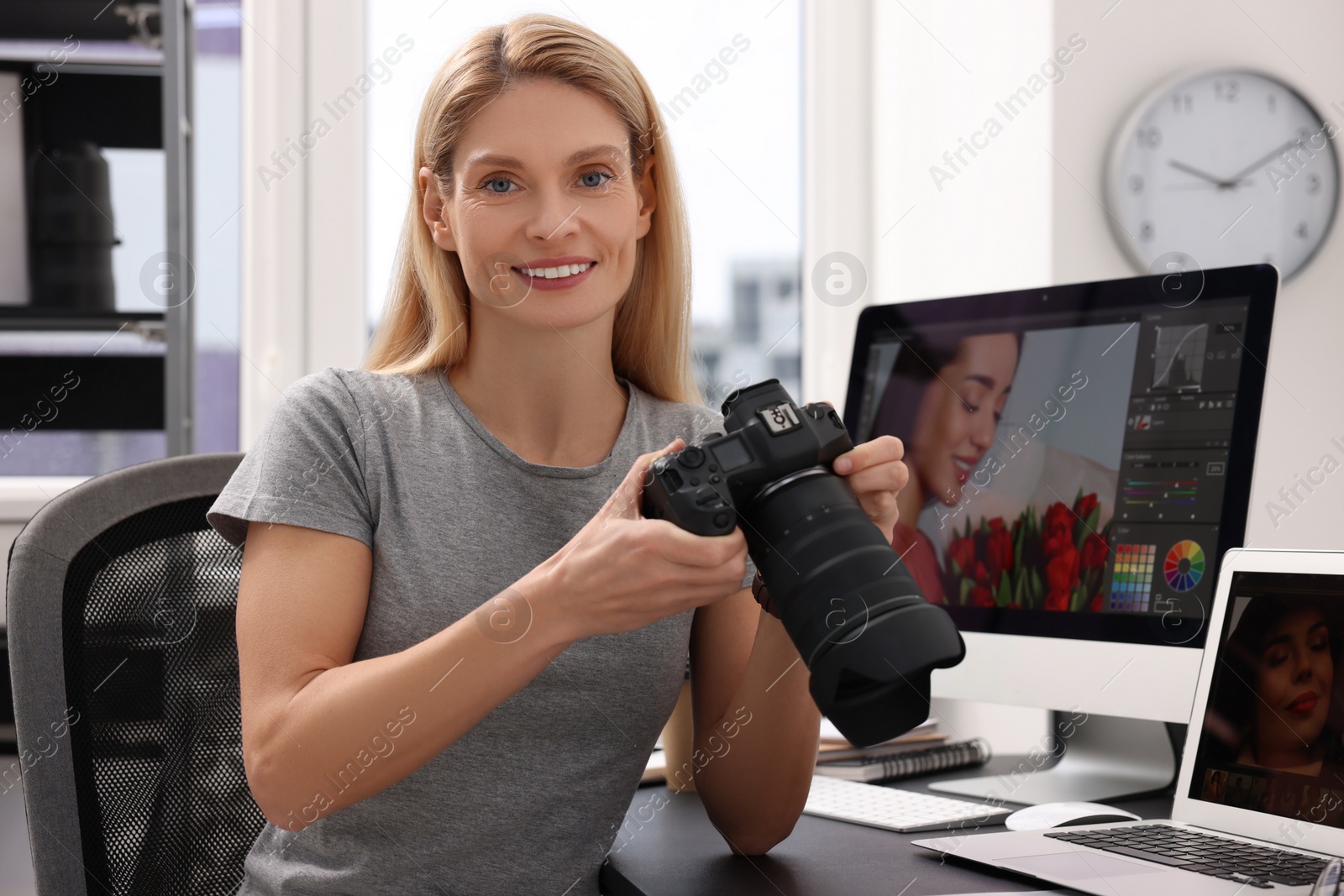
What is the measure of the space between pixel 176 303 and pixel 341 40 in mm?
730

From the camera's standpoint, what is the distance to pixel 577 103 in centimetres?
92

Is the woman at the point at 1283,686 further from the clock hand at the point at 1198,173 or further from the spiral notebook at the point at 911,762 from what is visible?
the clock hand at the point at 1198,173

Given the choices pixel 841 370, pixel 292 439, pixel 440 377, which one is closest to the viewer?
pixel 292 439

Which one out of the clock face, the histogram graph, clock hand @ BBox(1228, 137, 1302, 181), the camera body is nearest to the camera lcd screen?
the camera body

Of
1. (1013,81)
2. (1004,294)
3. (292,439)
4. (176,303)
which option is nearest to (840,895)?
(292,439)

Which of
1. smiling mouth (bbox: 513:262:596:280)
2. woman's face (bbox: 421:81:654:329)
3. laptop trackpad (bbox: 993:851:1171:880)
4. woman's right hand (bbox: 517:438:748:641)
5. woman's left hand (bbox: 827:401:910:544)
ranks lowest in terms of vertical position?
laptop trackpad (bbox: 993:851:1171:880)

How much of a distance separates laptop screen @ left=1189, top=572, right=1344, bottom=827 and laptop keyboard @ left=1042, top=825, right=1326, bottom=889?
0.04 metres

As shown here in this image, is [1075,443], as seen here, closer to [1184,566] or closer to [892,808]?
[1184,566]

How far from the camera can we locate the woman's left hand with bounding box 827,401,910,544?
0.72 meters

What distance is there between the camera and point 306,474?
2.74ft

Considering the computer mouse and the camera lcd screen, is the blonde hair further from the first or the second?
the computer mouse

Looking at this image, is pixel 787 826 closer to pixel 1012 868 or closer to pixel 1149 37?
pixel 1012 868

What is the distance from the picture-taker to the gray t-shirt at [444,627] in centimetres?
84

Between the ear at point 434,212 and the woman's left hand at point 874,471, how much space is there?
1.41 feet
